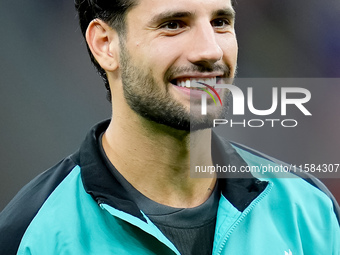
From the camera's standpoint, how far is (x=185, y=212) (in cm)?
158

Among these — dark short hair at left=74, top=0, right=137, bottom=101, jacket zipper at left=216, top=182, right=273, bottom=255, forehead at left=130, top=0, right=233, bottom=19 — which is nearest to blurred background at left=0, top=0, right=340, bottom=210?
dark short hair at left=74, top=0, right=137, bottom=101

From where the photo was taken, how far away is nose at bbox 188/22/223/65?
1.53m

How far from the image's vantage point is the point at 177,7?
1573mm

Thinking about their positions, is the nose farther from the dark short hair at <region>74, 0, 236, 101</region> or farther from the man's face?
the dark short hair at <region>74, 0, 236, 101</region>

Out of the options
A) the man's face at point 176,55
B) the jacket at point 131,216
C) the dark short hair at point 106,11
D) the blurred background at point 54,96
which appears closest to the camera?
the jacket at point 131,216

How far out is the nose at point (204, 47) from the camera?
1.53 m

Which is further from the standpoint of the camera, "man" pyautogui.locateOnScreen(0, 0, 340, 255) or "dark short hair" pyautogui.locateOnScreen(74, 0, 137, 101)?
"dark short hair" pyautogui.locateOnScreen(74, 0, 137, 101)

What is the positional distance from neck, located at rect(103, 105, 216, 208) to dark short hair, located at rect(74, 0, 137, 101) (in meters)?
0.28

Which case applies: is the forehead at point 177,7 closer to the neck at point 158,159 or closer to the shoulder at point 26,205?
the neck at point 158,159

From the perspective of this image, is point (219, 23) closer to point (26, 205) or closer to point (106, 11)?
point (106, 11)

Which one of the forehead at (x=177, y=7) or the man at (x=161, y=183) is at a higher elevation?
the forehead at (x=177, y=7)

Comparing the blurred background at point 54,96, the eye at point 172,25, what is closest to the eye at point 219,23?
the eye at point 172,25

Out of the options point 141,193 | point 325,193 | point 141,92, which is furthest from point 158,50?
point 325,193

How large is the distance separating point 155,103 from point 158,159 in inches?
6.7
